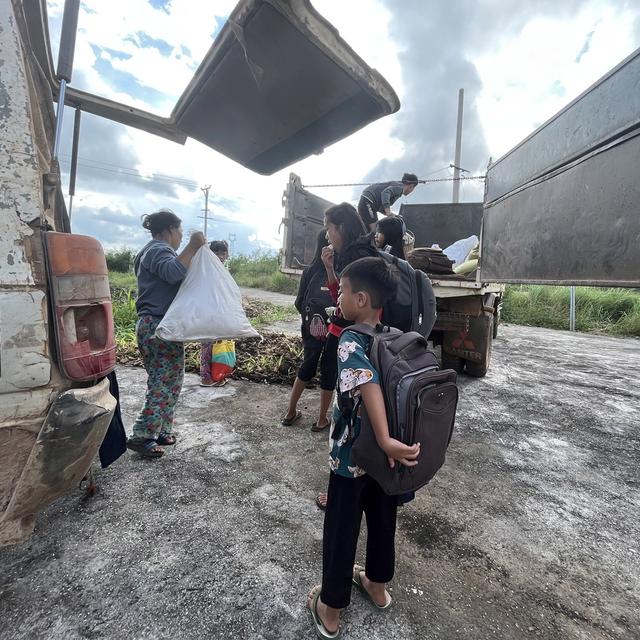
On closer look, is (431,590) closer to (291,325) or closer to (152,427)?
(152,427)

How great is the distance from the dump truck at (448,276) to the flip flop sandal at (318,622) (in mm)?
2441

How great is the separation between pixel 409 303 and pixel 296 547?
124cm

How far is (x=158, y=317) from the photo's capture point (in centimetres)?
227

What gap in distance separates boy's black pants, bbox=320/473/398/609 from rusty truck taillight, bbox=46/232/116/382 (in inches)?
35.9

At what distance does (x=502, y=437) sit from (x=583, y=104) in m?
2.31

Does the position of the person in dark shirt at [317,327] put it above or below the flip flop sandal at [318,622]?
above

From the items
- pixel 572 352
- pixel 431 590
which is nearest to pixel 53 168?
pixel 431 590

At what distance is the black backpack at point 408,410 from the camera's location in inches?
44.6

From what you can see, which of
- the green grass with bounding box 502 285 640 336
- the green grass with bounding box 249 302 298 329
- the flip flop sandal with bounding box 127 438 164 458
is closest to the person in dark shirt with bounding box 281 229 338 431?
the flip flop sandal with bounding box 127 438 164 458

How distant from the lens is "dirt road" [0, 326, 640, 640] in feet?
4.35

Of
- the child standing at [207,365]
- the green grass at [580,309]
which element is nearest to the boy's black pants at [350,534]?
the child standing at [207,365]

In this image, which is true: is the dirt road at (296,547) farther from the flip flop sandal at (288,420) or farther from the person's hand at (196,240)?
the person's hand at (196,240)

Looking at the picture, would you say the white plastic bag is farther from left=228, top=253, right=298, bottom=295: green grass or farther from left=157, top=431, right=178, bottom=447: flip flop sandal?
left=228, top=253, right=298, bottom=295: green grass

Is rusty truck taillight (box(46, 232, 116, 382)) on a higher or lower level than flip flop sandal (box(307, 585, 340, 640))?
higher
